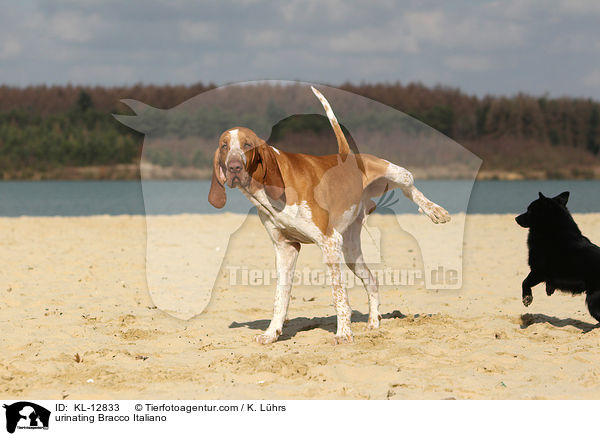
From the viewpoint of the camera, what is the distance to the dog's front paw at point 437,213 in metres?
6.68

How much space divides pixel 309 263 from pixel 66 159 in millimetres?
51103

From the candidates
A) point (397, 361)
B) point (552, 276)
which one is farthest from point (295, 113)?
point (552, 276)

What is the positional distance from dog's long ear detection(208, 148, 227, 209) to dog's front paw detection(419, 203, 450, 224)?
7.71ft

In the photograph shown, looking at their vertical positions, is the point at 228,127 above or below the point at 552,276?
above

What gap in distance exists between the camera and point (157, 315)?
311 inches

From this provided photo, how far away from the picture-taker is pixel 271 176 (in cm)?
580

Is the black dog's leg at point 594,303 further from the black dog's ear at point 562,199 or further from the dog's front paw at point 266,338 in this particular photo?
the dog's front paw at point 266,338

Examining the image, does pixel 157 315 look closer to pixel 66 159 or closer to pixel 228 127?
pixel 228 127

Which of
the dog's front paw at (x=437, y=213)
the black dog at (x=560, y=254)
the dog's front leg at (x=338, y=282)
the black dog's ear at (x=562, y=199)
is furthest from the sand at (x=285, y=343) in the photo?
the black dog's ear at (x=562, y=199)

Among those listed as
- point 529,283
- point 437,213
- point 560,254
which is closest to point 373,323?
point 437,213

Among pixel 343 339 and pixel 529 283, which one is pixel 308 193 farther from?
pixel 529 283

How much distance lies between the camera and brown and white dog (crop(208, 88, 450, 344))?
5629 mm
